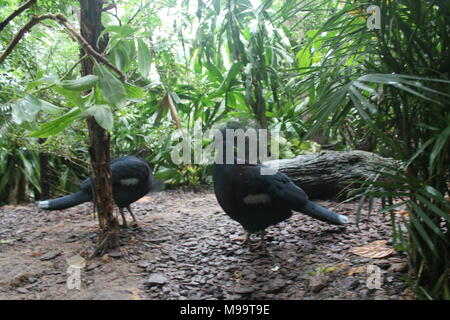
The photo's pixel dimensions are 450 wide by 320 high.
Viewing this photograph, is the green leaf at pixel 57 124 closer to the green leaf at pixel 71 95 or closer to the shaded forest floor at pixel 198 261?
the green leaf at pixel 71 95

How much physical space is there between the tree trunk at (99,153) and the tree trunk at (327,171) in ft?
4.42

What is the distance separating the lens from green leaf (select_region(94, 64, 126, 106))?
1199 millimetres

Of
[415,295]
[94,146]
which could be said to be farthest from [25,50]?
[415,295]

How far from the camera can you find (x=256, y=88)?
254 centimetres

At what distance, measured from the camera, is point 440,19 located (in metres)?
1.31

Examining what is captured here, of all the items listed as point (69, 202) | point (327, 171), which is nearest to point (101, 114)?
point (69, 202)

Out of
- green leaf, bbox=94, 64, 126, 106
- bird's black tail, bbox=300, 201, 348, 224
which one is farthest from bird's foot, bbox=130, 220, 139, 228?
green leaf, bbox=94, 64, 126, 106

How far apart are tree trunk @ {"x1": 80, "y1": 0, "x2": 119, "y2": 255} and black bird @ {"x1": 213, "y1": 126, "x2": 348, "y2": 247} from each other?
0.67 metres

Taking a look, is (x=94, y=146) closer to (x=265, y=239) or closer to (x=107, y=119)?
(x=107, y=119)

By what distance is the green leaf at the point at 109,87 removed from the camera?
1.20 meters

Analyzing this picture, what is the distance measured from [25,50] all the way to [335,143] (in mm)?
3161

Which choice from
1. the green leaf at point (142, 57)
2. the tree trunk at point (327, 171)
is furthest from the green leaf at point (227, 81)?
the green leaf at point (142, 57)

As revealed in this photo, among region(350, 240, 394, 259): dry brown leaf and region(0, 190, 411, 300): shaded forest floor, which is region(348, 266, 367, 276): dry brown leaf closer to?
region(0, 190, 411, 300): shaded forest floor

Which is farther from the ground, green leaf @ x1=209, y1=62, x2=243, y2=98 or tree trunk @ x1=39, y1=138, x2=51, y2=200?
green leaf @ x1=209, y1=62, x2=243, y2=98
